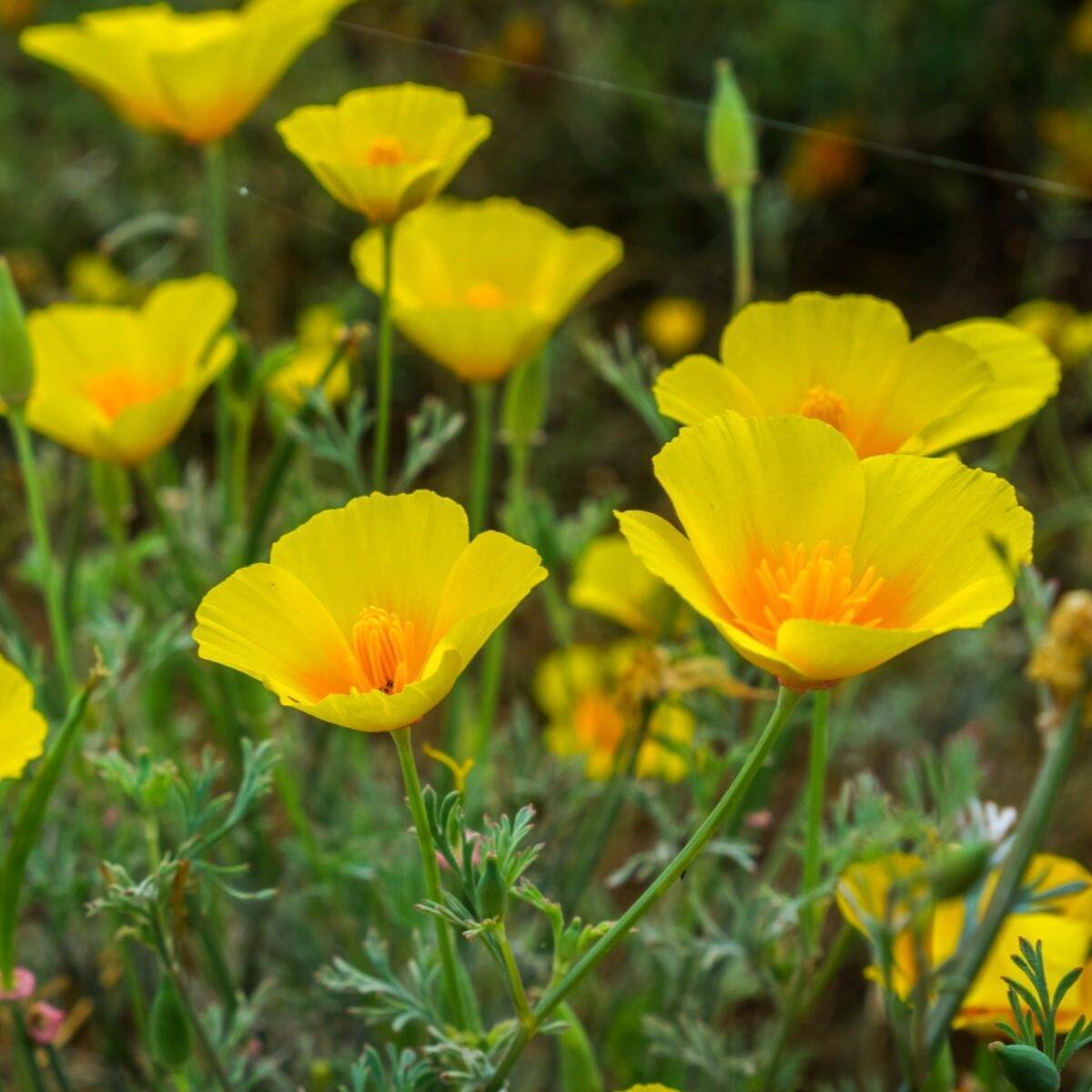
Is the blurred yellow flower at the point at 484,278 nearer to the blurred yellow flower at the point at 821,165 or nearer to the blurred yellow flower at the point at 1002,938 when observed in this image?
the blurred yellow flower at the point at 1002,938

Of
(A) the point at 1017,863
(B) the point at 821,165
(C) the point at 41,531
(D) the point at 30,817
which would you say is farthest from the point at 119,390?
(B) the point at 821,165

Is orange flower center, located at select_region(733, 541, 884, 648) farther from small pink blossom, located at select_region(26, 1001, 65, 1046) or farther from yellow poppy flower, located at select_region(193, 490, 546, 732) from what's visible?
small pink blossom, located at select_region(26, 1001, 65, 1046)

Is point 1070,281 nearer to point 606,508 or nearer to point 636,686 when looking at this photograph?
point 606,508

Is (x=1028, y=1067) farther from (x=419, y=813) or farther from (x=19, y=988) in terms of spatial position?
(x=19, y=988)

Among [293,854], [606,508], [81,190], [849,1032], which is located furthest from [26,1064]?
[81,190]

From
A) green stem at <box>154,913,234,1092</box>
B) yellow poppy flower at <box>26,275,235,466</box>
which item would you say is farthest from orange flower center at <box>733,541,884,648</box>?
yellow poppy flower at <box>26,275,235,466</box>

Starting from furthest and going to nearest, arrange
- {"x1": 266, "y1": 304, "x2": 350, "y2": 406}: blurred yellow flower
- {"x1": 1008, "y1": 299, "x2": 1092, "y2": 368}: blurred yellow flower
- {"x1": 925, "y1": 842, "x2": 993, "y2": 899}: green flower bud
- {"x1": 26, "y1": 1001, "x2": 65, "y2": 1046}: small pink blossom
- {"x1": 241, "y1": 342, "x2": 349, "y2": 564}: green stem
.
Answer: {"x1": 1008, "y1": 299, "x2": 1092, "y2": 368}: blurred yellow flower < {"x1": 266, "y1": 304, "x2": 350, "y2": 406}: blurred yellow flower < {"x1": 241, "y1": 342, "x2": 349, "y2": 564}: green stem < {"x1": 26, "y1": 1001, "x2": 65, "y2": 1046}: small pink blossom < {"x1": 925, "y1": 842, "x2": 993, "y2": 899}: green flower bud

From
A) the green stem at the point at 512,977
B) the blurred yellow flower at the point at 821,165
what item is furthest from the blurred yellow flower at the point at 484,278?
the blurred yellow flower at the point at 821,165
